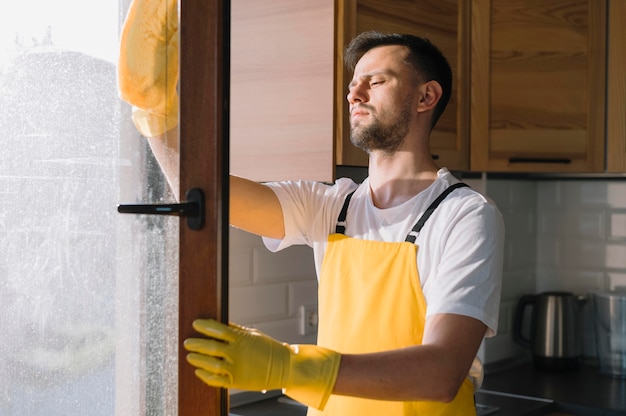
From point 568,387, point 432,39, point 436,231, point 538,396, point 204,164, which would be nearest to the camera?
point 204,164

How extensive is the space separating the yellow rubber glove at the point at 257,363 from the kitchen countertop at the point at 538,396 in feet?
3.40

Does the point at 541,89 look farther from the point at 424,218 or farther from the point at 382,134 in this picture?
the point at 424,218

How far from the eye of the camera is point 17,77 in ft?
4.16

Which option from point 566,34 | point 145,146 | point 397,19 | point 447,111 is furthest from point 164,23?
point 566,34

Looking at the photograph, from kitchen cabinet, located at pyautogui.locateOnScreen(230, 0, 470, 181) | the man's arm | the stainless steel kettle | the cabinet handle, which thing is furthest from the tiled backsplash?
the man's arm

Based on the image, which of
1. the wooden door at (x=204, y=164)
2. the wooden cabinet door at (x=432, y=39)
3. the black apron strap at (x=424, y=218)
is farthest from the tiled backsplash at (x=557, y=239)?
the wooden door at (x=204, y=164)

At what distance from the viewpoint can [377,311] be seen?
1622mm

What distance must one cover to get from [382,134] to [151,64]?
0.66 meters

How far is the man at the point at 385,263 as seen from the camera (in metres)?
1.20

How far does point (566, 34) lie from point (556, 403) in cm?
107

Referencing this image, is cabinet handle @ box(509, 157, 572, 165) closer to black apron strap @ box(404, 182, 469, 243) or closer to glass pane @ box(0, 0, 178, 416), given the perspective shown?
black apron strap @ box(404, 182, 469, 243)

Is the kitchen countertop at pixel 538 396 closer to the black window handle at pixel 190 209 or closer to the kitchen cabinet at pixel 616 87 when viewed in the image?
the kitchen cabinet at pixel 616 87

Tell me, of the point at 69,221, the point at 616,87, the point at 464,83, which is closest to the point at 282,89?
the point at 464,83

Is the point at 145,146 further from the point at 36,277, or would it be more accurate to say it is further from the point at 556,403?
the point at 556,403
